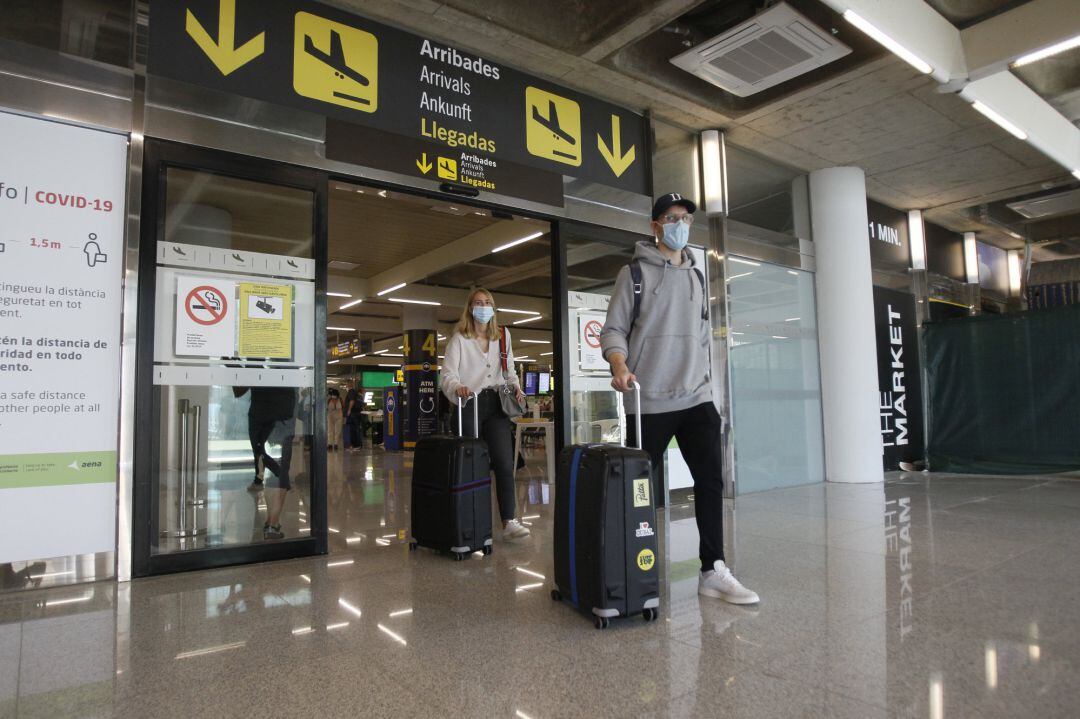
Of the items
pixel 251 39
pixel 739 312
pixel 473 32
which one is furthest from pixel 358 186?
pixel 739 312

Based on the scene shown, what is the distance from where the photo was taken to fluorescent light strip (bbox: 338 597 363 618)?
274cm

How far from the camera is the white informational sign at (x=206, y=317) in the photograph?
366 centimetres

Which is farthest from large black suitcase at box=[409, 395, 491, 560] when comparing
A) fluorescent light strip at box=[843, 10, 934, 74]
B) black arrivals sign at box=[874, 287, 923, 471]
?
black arrivals sign at box=[874, 287, 923, 471]

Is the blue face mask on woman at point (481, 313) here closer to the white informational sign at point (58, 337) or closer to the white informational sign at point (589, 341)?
the white informational sign at point (589, 341)

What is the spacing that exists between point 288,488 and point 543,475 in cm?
532

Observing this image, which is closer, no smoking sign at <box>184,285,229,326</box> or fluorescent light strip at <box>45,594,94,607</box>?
fluorescent light strip at <box>45,594,94,607</box>

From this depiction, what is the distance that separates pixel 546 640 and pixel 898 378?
7960 mm

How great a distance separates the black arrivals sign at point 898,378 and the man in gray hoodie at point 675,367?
6496mm

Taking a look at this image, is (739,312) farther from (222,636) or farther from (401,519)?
(222,636)

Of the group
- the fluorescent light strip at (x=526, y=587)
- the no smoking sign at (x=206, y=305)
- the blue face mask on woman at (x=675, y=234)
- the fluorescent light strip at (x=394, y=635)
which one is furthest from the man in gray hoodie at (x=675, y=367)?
the no smoking sign at (x=206, y=305)

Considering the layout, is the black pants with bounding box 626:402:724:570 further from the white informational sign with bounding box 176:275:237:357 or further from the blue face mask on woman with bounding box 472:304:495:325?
the white informational sign with bounding box 176:275:237:357

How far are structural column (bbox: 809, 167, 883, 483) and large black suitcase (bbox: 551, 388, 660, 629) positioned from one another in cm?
574

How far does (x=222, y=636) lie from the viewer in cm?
247

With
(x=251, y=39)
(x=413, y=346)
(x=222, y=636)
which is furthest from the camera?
(x=413, y=346)
